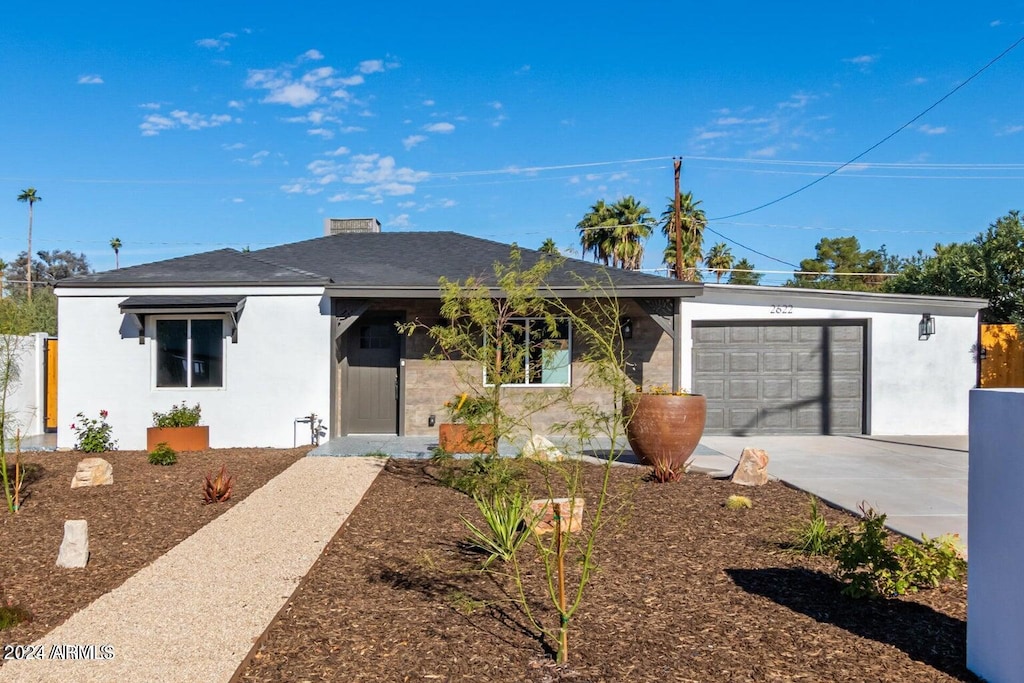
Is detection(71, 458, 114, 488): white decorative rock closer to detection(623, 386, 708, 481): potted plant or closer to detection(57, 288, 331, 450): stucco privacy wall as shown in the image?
detection(57, 288, 331, 450): stucco privacy wall

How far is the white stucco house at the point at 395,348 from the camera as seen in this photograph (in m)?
11.3

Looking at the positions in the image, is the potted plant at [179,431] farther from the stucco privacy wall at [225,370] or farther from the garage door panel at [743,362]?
the garage door panel at [743,362]

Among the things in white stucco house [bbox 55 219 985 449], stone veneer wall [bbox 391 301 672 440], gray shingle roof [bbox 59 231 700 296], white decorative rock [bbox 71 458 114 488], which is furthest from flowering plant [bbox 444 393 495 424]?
white decorative rock [bbox 71 458 114 488]

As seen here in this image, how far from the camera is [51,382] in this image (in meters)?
12.9

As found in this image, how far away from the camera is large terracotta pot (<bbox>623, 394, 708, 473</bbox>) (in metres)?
8.50

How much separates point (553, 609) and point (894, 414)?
1065 centimetres

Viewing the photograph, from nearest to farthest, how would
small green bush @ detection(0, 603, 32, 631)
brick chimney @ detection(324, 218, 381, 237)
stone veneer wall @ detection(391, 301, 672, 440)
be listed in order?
1. small green bush @ detection(0, 603, 32, 631)
2. stone veneer wall @ detection(391, 301, 672, 440)
3. brick chimney @ detection(324, 218, 381, 237)

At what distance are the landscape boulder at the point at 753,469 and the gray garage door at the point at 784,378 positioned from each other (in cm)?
485

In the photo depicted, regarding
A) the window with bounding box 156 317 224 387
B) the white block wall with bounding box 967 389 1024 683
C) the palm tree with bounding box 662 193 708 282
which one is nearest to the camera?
the white block wall with bounding box 967 389 1024 683

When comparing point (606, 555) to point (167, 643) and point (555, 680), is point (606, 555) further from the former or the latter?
point (167, 643)

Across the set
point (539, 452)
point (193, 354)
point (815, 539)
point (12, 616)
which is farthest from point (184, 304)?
point (815, 539)

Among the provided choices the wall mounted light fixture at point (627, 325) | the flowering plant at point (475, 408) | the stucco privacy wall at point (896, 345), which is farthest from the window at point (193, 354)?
the stucco privacy wall at point (896, 345)

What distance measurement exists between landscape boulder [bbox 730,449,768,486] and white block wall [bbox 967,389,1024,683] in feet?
14.7

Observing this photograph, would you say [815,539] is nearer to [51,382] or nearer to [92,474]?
[92,474]
